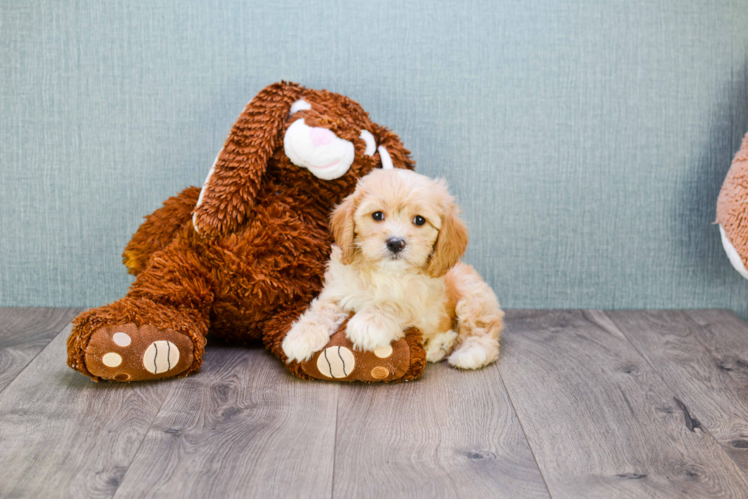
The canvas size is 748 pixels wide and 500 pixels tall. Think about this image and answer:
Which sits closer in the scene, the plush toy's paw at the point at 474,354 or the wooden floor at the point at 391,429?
the wooden floor at the point at 391,429

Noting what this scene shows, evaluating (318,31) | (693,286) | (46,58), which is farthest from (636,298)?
(46,58)

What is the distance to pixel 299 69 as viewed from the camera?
2.04m

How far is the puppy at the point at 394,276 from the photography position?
4.99 feet

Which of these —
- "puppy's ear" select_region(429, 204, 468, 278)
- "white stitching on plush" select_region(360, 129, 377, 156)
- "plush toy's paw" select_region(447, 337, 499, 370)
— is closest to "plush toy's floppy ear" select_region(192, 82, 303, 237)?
"white stitching on plush" select_region(360, 129, 377, 156)

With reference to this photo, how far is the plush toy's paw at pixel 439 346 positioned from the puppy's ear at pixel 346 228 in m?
0.31

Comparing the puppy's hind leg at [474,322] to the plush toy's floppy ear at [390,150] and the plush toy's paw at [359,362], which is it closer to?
the plush toy's paw at [359,362]

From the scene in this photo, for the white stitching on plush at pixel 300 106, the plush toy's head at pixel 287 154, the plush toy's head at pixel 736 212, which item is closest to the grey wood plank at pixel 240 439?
the plush toy's head at pixel 287 154

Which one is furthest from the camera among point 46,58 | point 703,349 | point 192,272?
point 46,58

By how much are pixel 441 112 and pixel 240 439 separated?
120cm

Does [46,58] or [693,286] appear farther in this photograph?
[693,286]

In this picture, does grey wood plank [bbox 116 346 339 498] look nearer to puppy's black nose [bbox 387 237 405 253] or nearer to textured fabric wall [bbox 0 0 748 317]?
puppy's black nose [bbox 387 237 405 253]

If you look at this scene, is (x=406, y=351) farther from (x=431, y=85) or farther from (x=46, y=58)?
(x=46, y=58)

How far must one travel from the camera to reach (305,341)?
5.00ft

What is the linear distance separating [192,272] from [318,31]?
2.75 feet
